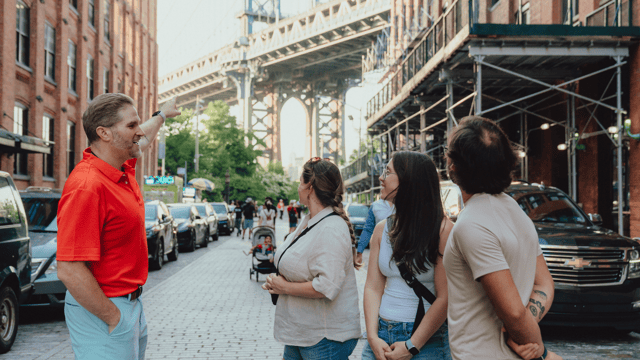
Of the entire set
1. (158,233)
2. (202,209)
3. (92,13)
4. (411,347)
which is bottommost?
(158,233)

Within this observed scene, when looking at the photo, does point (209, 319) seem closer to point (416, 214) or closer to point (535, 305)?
point (416, 214)

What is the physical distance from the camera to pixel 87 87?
29234mm

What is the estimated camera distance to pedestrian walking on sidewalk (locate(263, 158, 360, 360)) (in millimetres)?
3162

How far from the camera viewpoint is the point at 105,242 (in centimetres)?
273

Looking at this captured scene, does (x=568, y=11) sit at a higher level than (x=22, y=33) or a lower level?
higher

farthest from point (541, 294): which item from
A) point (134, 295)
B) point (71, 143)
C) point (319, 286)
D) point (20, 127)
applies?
point (71, 143)

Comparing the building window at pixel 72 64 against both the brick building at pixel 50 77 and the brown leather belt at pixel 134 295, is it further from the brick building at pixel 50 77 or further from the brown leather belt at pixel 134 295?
the brown leather belt at pixel 134 295

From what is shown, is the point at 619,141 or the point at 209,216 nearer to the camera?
the point at 619,141

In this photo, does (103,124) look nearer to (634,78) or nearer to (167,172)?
(634,78)

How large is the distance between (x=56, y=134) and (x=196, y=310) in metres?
18.0

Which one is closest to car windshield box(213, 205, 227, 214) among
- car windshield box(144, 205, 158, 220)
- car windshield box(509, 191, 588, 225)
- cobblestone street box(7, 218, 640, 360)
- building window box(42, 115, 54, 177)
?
building window box(42, 115, 54, 177)

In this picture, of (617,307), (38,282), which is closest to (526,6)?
(617,307)

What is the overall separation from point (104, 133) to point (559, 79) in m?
19.7

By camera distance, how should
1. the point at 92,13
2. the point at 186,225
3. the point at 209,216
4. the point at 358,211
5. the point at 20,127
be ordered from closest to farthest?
the point at 186,225 → the point at 20,127 → the point at 358,211 → the point at 209,216 → the point at 92,13
